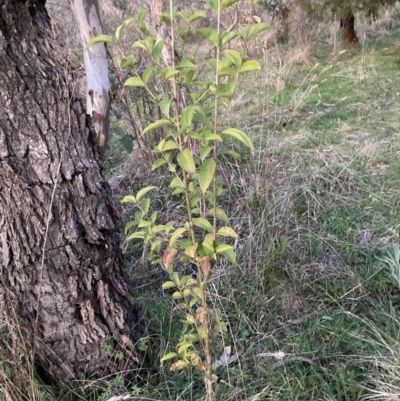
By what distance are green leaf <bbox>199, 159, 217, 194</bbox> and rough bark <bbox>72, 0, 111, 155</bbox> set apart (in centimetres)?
164

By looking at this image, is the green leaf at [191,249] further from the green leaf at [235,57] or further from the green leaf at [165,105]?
the green leaf at [235,57]

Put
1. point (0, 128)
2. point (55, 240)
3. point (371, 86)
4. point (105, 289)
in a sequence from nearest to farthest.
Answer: point (0, 128)
point (55, 240)
point (105, 289)
point (371, 86)

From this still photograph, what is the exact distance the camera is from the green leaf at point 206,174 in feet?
3.96

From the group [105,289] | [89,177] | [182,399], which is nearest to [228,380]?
[182,399]

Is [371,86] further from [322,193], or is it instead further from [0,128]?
[0,128]

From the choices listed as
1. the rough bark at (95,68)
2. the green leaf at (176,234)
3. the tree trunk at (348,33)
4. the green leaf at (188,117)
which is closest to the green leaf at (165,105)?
the green leaf at (188,117)

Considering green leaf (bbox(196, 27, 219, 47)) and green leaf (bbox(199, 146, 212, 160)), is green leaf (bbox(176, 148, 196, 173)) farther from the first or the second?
green leaf (bbox(196, 27, 219, 47))

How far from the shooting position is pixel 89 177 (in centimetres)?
173

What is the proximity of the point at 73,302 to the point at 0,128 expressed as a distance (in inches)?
26.6

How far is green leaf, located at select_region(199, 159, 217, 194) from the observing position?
3.96 feet

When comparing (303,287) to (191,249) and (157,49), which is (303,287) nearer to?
(191,249)

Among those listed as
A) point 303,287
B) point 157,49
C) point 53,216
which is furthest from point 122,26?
point 303,287

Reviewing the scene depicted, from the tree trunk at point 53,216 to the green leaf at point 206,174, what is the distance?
624mm

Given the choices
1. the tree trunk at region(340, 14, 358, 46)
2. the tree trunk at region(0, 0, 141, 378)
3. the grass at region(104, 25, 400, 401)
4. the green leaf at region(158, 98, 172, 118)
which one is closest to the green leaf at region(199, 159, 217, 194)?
the green leaf at region(158, 98, 172, 118)
